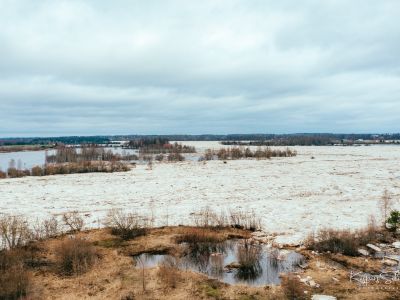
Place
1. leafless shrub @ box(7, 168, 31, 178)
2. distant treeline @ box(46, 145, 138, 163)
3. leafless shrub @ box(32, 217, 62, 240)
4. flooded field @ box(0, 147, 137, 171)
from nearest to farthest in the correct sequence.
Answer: leafless shrub @ box(32, 217, 62, 240) → leafless shrub @ box(7, 168, 31, 178) → flooded field @ box(0, 147, 137, 171) → distant treeline @ box(46, 145, 138, 163)

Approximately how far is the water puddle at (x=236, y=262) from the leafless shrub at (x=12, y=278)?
2978 mm

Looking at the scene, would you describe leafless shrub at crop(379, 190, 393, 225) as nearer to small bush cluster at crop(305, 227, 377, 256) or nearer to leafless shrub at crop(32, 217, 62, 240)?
small bush cluster at crop(305, 227, 377, 256)

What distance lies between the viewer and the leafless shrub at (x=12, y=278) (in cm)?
778

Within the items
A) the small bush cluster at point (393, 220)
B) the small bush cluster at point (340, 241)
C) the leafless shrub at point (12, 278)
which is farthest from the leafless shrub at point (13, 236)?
the small bush cluster at point (393, 220)

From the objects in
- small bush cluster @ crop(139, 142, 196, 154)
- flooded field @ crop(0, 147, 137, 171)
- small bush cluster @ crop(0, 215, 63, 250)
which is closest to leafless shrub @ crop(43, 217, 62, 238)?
small bush cluster @ crop(0, 215, 63, 250)

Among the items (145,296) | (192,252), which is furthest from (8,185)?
(145,296)

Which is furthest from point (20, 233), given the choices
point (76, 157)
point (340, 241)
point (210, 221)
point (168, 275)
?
point (76, 157)

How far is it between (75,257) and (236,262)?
14.4 ft

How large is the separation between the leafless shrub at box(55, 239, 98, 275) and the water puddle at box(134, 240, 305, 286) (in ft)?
4.42

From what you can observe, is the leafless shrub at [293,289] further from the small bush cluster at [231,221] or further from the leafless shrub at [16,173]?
the leafless shrub at [16,173]

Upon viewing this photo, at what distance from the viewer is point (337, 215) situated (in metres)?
15.1

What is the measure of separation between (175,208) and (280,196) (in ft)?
21.0

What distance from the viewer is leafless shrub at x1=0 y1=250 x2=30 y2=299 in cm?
778

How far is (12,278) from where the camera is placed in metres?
8.14
